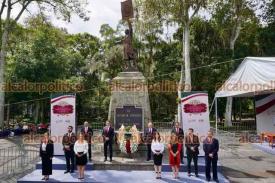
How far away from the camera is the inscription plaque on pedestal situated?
13.5 meters

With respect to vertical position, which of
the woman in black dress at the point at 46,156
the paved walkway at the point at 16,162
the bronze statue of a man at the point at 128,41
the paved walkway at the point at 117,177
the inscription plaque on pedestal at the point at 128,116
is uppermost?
the bronze statue of a man at the point at 128,41

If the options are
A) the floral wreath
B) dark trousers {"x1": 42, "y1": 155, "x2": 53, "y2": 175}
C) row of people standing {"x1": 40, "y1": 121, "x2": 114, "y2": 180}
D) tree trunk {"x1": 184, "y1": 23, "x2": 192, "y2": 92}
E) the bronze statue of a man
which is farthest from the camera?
tree trunk {"x1": 184, "y1": 23, "x2": 192, "y2": 92}

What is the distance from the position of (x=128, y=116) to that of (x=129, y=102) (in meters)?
0.58

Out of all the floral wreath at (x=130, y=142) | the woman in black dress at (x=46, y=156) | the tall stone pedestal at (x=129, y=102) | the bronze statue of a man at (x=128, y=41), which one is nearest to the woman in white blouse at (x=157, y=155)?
the floral wreath at (x=130, y=142)

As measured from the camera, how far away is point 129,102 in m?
13.8

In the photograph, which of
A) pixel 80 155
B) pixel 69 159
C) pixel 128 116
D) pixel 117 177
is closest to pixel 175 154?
pixel 117 177

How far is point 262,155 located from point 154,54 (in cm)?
1811

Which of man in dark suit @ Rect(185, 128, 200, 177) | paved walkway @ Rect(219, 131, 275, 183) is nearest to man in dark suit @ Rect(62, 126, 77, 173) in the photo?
man in dark suit @ Rect(185, 128, 200, 177)

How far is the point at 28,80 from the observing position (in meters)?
Answer: 24.7

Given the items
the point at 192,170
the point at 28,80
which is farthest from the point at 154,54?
the point at 192,170

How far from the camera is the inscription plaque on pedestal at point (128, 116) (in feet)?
44.2

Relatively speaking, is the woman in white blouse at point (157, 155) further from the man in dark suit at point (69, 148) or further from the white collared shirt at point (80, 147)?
the man in dark suit at point (69, 148)

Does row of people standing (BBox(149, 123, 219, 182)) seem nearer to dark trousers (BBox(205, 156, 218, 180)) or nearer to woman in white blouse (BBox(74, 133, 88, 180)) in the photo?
dark trousers (BBox(205, 156, 218, 180))

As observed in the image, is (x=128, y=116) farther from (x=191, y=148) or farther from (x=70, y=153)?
(x=191, y=148)
